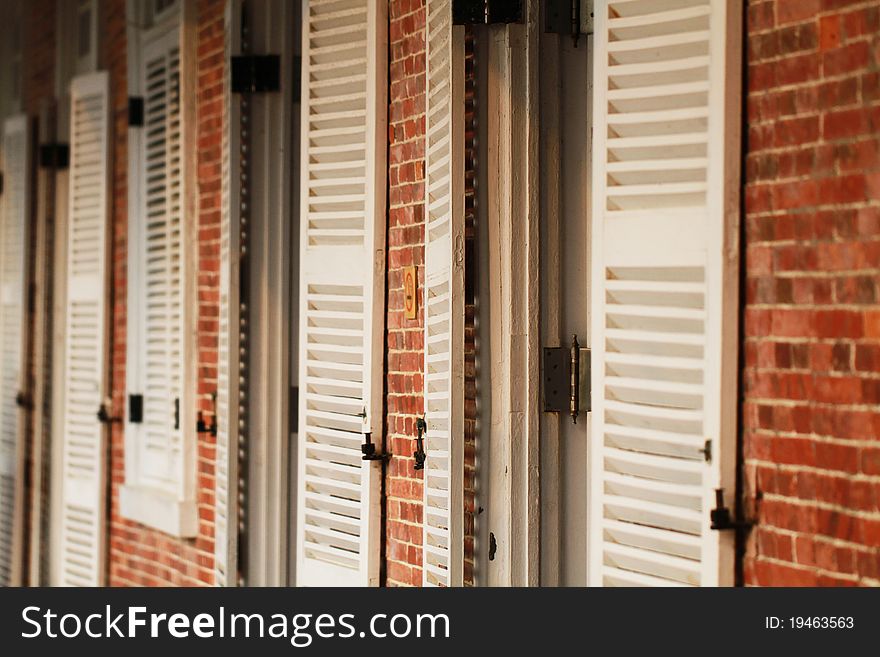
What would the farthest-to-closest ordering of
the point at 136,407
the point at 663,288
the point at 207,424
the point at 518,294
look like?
1. the point at 136,407
2. the point at 207,424
3. the point at 518,294
4. the point at 663,288

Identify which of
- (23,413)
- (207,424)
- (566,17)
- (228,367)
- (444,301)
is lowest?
(23,413)

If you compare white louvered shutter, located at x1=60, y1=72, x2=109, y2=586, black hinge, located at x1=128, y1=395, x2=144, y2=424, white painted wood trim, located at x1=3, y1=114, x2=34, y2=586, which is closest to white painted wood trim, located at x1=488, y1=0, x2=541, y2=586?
black hinge, located at x1=128, y1=395, x2=144, y2=424

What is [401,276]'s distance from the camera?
4676mm

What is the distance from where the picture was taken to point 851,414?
9.81 ft

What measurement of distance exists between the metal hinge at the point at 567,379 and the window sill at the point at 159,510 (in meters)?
2.50

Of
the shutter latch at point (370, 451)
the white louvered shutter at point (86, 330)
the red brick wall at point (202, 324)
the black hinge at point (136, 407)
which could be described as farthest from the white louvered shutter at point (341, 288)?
the white louvered shutter at point (86, 330)

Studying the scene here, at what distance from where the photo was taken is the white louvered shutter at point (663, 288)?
322 centimetres

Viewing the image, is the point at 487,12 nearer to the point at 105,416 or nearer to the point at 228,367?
the point at 228,367

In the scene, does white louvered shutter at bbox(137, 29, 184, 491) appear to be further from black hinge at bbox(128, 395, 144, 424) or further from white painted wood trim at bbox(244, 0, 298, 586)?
white painted wood trim at bbox(244, 0, 298, 586)

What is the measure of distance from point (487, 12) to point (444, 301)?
81cm

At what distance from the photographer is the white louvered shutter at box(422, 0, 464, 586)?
4.12m

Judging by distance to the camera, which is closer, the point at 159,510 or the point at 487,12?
the point at 487,12

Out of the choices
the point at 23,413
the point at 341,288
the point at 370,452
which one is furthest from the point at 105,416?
the point at 370,452

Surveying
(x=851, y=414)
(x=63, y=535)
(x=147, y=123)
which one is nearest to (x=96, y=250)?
(x=147, y=123)
